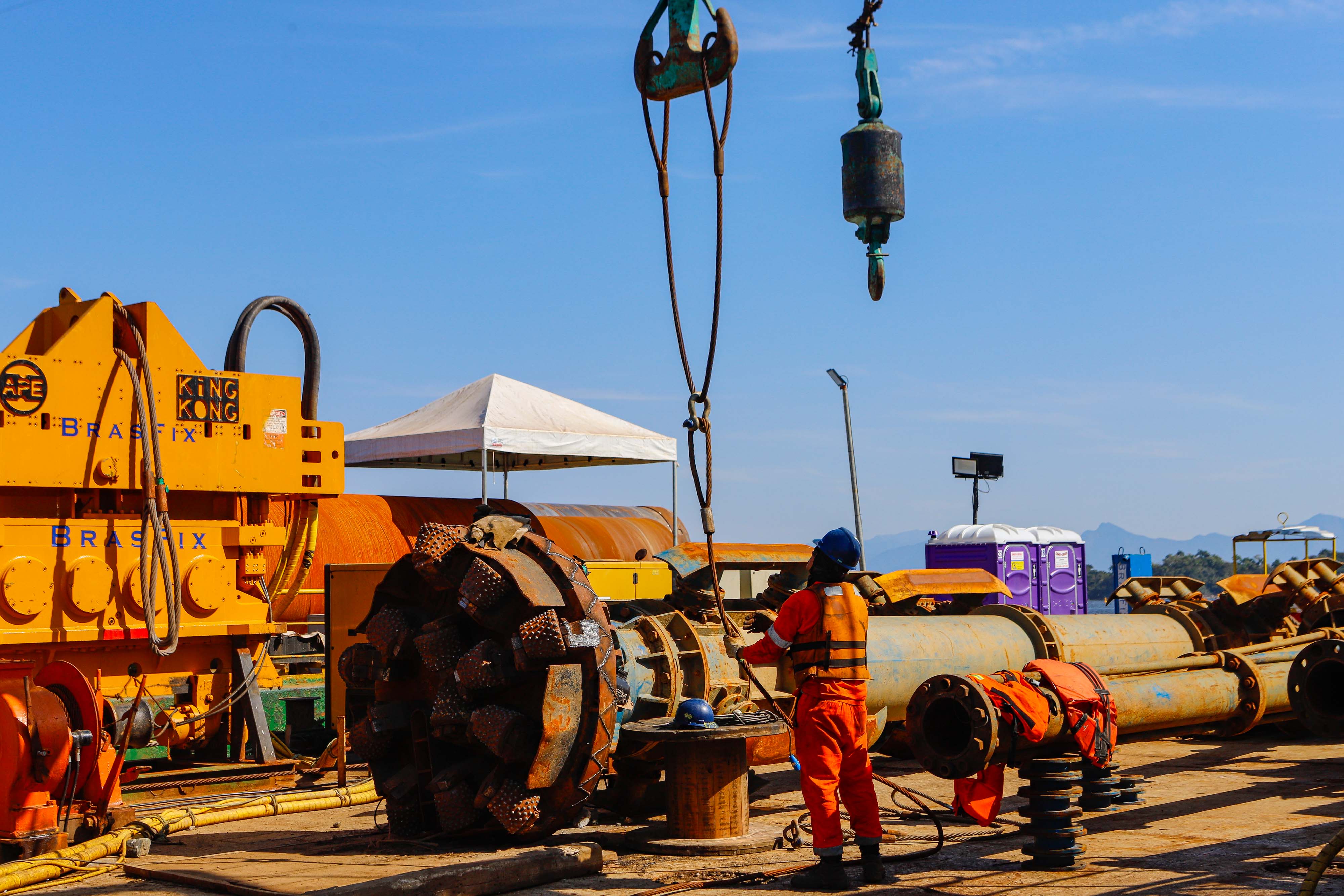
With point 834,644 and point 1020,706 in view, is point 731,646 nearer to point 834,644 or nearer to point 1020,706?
point 834,644

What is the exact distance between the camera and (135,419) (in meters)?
9.48

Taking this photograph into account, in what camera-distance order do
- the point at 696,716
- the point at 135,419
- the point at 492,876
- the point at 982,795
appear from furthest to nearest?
the point at 135,419, the point at 696,716, the point at 982,795, the point at 492,876

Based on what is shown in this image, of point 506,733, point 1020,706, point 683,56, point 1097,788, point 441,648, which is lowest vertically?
point 1097,788

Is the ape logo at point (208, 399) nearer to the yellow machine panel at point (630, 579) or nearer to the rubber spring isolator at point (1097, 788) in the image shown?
the yellow machine panel at point (630, 579)

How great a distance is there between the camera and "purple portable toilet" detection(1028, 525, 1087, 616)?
1048 inches

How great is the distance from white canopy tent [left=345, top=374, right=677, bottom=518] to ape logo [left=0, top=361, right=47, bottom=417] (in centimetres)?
676

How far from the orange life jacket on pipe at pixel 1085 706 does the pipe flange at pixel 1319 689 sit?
1.22m

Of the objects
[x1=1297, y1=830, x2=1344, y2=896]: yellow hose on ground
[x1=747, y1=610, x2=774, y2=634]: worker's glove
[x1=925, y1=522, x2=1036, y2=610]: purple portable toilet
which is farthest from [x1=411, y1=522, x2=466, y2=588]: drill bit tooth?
[x1=925, y1=522, x2=1036, y2=610]: purple portable toilet

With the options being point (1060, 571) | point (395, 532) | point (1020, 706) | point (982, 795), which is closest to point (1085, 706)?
point (1020, 706)

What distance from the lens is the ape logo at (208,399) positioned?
9.72 m

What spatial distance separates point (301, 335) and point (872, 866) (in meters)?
6.57

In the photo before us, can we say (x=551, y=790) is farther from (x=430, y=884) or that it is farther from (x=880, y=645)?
(x=880, y=645)

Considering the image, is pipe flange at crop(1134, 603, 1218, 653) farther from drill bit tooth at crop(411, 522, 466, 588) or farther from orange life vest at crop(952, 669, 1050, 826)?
drill bit tooth at crop(411, 522, 466, 588)

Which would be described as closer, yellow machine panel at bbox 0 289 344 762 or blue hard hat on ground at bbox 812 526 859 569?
blue hard hat on ground at bbox 812 526 859 569
